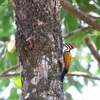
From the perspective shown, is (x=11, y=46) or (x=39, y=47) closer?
(x=39, y=47)

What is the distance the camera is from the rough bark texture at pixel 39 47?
192cm

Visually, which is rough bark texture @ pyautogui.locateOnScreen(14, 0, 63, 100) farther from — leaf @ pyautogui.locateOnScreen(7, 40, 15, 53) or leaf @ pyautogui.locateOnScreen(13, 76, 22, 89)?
leaf @ pyautogui.locateOnScreen(13, 76, 22, 89)

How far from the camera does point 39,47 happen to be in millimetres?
2004

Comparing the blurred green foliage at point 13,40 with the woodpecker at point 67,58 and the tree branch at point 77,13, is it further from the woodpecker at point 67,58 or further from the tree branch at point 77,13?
the woodpecker at point 67,58

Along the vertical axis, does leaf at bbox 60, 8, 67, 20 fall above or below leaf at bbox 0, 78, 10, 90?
above

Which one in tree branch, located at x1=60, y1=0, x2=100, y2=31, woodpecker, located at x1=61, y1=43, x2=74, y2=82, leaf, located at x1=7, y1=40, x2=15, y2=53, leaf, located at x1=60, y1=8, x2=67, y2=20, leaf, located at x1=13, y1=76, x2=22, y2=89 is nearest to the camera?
woodpecker, located at x1=61, y1=43, x2=74, y2=82

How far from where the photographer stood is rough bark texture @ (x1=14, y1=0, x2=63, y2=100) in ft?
6.29

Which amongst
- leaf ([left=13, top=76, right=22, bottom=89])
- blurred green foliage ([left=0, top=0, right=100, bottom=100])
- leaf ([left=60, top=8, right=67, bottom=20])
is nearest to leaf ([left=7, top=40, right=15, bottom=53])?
blurred green foliage ([left=0, top=0, right=100, bottom=100])

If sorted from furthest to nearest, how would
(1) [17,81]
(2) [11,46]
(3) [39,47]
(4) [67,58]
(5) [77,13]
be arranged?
1. (1) [17,81]
2. (2) [11,46]
3. (5) [77,13]
4. (4) [67,58]
5. (3) [39,47]

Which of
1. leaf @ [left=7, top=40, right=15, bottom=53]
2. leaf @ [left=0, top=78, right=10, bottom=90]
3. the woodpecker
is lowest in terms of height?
leaf @ [left=0, top=78, right=10, bottom=90]

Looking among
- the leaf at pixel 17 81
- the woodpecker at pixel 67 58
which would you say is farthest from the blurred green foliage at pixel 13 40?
the woodpecker at pixel 67 58

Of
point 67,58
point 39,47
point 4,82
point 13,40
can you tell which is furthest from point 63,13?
point 4,82

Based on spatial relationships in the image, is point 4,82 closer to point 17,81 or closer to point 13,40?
point 17,81

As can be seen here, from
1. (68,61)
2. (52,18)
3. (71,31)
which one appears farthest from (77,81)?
(52,18)
